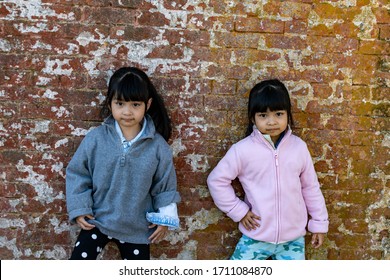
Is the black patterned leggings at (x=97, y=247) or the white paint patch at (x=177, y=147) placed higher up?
the white paint patch at (x=177, y=147)

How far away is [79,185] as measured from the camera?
9.87 ft

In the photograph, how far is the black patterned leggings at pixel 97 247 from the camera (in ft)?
9.99

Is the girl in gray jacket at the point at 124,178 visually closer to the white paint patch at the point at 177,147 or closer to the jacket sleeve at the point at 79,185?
the jacket sleeve at the point at 79,185

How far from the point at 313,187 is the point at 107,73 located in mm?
1566

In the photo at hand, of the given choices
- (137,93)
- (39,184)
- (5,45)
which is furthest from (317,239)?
(5,45)

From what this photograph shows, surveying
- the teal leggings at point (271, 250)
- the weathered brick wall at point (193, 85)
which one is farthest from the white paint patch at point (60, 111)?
the teal leggings at point (271, 250)

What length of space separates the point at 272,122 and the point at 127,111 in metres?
0.91

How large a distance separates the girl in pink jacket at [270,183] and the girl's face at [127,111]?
0.64 meters

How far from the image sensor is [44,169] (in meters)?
3.24

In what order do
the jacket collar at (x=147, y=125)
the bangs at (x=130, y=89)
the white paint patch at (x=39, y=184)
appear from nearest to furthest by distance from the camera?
1. the bangs at (x=130, y=89)
2. the jacket collar at (x=147, y=125)
3. the white paint patch at (x=39, y=184)

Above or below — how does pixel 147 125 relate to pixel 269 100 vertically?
below

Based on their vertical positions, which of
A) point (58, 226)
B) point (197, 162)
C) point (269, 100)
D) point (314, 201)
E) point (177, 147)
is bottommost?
point (58, 226)

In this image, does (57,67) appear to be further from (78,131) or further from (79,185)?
(79,185)

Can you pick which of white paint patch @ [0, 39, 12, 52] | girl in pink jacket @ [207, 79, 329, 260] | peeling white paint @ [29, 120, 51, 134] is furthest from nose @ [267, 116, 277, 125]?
white paint patch @ [0, 39, 12, 52]
